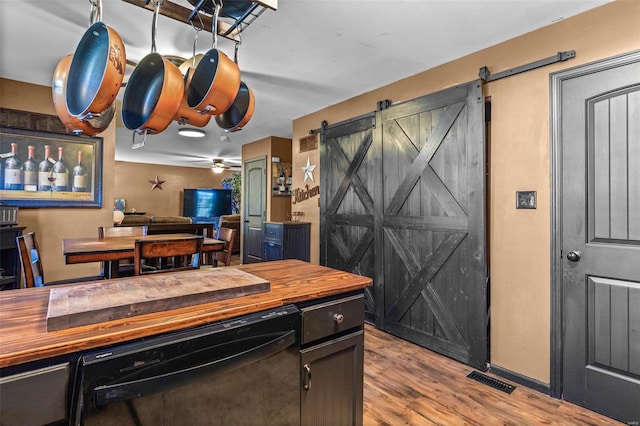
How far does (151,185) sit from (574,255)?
409 inches

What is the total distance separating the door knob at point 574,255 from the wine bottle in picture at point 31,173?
485 cm

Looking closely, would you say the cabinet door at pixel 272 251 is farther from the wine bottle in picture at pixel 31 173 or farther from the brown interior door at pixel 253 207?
the wine bottle in picture at pixel 31 173

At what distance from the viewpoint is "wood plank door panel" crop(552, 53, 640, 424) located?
192cm

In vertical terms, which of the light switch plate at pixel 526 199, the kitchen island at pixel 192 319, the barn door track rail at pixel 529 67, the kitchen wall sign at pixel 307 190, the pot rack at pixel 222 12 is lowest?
the kitchen island at pixel 192 319

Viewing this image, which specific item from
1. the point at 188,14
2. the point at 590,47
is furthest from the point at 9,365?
the point at 590,47

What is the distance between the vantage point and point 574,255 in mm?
2133

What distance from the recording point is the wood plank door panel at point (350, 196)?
3.50 meters

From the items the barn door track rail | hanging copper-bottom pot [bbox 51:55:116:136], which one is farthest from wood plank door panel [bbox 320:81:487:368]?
hanging copper-bottom pot [bbox 51:55:116:136]

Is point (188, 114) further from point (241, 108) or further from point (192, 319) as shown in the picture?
point (192, 319)

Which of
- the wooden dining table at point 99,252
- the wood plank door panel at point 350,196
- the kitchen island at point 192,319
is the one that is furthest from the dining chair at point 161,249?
the wood plank door panel at point 350,196

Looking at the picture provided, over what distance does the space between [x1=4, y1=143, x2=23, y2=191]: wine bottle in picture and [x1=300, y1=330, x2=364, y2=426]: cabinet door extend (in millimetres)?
3835

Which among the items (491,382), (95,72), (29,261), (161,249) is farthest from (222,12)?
(491,382)

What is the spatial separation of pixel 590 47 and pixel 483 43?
0.70 m

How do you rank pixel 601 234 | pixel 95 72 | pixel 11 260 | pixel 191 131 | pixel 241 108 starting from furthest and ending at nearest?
pixel 191 131 → pixel 11 260 → pixel 601 234 → pixel 241 108 → pixel 95 72
